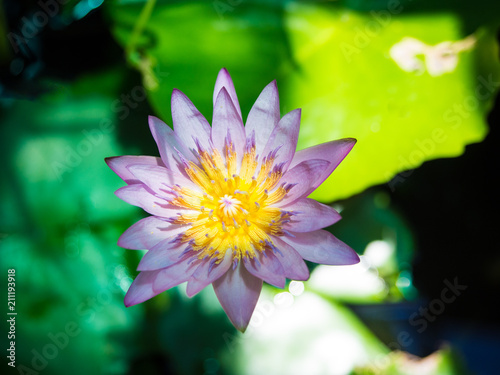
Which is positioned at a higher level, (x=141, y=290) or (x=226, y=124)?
(x=226, y=124)

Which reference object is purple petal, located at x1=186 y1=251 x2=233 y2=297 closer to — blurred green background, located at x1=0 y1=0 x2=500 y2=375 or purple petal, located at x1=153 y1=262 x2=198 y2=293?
purple petal, located at x1=153 y1=262 x2=198 y2=293

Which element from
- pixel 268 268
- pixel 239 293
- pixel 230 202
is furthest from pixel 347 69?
pixel 239 293

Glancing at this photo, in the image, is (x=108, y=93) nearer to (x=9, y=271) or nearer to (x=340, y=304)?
(x=9, y=271)

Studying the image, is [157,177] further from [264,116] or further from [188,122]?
[264,116]

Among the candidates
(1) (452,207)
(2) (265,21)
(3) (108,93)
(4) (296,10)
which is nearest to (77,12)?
(3) (108,93)

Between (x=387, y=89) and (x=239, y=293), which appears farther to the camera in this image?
(x=387, y=89)

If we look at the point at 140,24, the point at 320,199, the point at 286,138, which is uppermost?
the point at 140,24

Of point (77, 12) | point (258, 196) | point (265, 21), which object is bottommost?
point (258, 196)
